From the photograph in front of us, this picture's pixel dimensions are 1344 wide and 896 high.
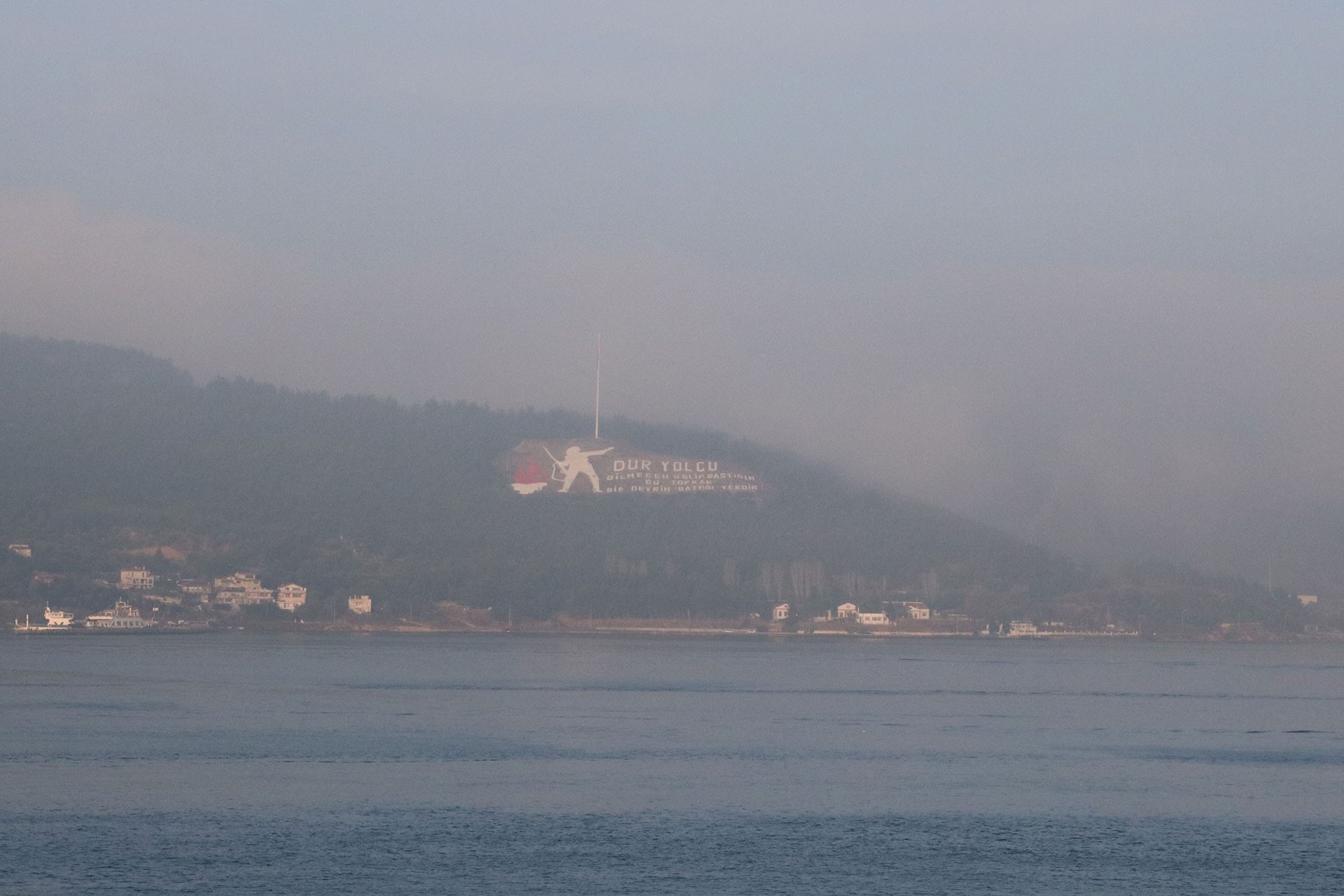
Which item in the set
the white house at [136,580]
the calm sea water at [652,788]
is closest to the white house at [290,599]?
the white house at [136,580]

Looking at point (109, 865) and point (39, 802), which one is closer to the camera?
point (109, 865)

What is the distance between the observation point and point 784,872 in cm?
3838

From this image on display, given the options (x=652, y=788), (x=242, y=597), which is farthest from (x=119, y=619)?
(x=652, y=788)

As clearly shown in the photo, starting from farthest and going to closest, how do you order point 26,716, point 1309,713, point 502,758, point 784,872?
1. point 1309,713
2. point 26,716
3. point 502,758
4. point 784,872

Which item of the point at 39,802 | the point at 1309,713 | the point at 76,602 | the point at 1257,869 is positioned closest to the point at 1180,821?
the point at 1257,869

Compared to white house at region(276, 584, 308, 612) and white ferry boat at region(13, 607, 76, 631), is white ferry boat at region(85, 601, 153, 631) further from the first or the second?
white house at region(276, 584, 308, 612)

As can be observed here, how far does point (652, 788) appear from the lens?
51031 millimetres

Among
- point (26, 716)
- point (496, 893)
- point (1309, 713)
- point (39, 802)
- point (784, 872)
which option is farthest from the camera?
point (1309, 713)

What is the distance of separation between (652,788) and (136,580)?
150900 mm

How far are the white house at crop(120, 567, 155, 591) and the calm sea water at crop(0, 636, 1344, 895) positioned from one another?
282 feet

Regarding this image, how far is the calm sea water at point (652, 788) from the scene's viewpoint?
38000 millimetres

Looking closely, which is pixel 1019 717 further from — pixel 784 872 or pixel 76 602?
pixel 76 602

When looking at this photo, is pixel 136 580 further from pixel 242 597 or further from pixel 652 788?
pixel 652 788

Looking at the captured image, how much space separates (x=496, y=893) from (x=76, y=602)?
157300mm
